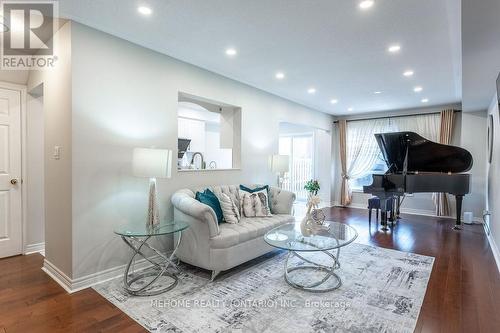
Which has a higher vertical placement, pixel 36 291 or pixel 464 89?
pixel 464 89

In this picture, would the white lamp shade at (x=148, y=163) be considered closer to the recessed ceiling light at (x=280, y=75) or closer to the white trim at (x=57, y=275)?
the white trim at (x=57, y=275)

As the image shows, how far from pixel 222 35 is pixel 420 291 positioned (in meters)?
3.47

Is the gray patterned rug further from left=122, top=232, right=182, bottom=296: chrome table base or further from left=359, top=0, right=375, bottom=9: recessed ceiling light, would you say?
left=359, top=0, right=375, bottom=9: recessed ceiling light

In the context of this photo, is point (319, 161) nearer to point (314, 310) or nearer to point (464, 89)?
point (464, 89)

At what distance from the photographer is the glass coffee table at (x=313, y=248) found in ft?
9.18

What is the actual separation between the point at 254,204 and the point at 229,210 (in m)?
0.49

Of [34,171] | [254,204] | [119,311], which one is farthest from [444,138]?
[34,171]

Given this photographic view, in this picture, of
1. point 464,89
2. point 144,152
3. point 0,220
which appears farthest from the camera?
point 464,89

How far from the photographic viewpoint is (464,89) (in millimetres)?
4258

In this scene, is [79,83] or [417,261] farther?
[417,261]

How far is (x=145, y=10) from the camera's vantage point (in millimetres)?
2545

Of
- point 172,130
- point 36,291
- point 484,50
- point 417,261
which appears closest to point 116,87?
point 172,130

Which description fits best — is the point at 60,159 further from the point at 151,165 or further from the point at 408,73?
the point at 408,73

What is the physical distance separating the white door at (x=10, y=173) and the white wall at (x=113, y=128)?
1.71m
